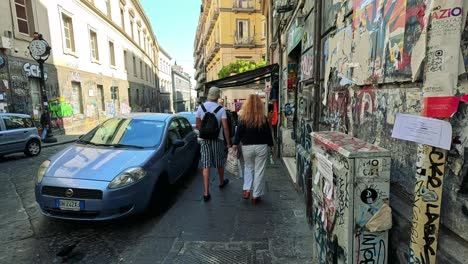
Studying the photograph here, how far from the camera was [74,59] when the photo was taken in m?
17.6

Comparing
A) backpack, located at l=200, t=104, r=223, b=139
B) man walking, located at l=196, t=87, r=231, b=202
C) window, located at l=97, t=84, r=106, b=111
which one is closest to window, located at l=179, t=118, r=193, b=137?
man walking, located at l=196, t=87, r=231, b=202

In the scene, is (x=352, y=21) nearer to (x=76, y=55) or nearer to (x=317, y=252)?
(x=317, y=252)

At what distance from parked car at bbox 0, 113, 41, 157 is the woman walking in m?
8.03

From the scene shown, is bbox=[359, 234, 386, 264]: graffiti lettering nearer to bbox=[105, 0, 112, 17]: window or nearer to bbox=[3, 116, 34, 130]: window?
bbox=[3, 116, 34, 130]: window

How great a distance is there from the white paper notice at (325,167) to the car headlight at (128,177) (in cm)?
253

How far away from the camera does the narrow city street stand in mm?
3115

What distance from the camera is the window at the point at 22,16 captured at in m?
13.2

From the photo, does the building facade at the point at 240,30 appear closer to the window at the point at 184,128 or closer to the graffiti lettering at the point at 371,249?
the window at the point at 184,128

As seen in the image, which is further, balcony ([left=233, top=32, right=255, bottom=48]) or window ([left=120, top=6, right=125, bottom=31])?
balcony ([left=233, top=32, right=255, bottom=48])

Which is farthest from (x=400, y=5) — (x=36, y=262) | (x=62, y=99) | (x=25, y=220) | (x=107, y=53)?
(x=107, y=53)

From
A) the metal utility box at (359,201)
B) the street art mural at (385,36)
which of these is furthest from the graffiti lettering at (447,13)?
the metal utility box at (359,201)

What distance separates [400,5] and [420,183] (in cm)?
130

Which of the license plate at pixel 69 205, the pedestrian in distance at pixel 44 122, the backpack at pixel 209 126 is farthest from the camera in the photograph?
the pedestrian in distance at pixel 44 122

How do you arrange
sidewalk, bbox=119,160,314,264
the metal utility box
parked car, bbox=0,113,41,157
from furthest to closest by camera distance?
parked car, bbox=0,113,41,157, sidewalk, bbox=119,160,314,264, the metal utility box
